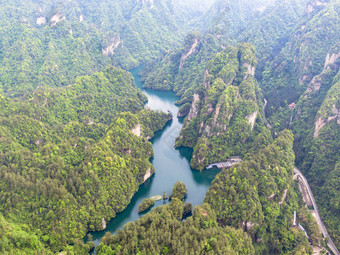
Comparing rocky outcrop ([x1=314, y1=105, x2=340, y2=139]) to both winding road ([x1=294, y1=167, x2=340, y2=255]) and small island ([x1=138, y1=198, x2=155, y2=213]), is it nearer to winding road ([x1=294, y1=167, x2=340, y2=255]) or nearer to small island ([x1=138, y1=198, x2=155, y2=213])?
winding road ([x1=294, y1=167, x2=340, y2=255])

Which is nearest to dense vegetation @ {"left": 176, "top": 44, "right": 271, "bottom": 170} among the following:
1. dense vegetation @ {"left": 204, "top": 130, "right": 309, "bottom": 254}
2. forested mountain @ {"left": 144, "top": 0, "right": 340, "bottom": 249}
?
forested mountain @ {"left": 144, "top": 0, "right": 340, "bottom": 249}

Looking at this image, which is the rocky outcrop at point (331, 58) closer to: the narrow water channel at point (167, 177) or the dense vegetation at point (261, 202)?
the dense vegetation at point (261, 202)

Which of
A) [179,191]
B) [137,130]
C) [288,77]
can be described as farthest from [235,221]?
[288,77]

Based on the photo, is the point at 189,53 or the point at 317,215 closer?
the point at 317,215

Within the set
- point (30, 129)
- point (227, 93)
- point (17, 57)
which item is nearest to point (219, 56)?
point (227, 93)

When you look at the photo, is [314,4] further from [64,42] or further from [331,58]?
[64,42]
